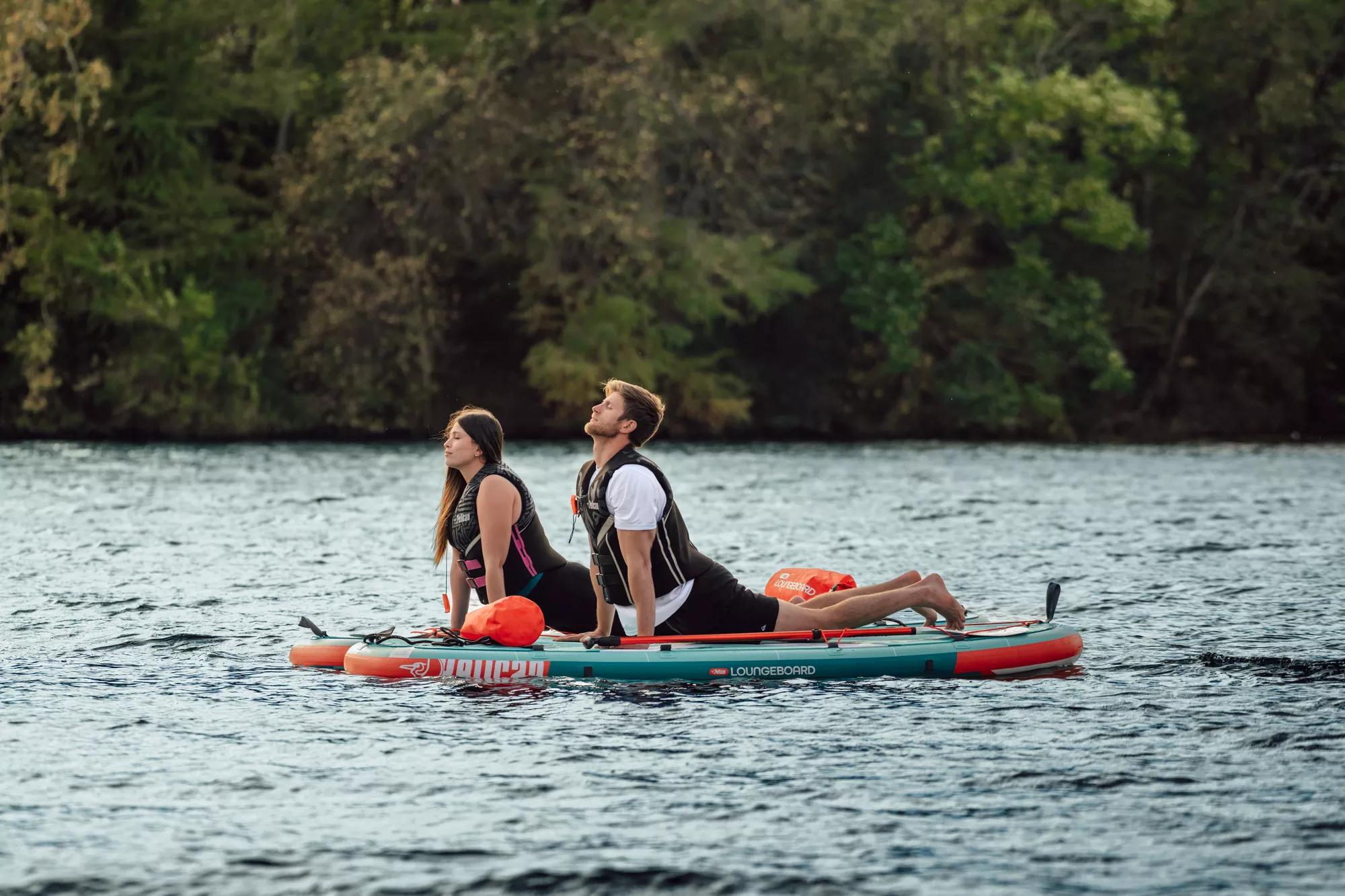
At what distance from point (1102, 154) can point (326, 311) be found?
15.9m

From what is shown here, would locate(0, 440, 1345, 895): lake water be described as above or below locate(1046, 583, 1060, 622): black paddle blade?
below

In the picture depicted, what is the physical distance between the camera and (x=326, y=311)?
125 feet

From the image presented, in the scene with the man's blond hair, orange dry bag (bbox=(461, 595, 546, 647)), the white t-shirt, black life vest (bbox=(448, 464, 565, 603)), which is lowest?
orange dry bag (bbox=(461, 595, 546, 647))

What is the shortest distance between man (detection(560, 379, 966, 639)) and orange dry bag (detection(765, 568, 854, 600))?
20 cm

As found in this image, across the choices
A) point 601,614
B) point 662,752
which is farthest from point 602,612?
point 662,752

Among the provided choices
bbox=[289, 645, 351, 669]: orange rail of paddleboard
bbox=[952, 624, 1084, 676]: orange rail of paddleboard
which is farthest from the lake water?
bbox=[952, 624, 1084, 676]: orange rail of paddleboard

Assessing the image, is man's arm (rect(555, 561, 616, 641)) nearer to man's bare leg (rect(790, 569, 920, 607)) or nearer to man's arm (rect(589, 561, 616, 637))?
man's arm (rect(589, 561, 616, 637))

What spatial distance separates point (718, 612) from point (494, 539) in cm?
120

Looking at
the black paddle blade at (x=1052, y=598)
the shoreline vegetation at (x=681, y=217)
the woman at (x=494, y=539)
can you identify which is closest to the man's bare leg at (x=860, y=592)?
the black paddle blade at (x=1052, y=598)

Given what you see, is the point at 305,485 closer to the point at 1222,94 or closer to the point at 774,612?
the point at 774,612

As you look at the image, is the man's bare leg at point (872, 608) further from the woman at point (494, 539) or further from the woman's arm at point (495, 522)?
Answer: the woman's arm at point (495, 522)

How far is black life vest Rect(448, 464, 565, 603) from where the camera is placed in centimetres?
1046

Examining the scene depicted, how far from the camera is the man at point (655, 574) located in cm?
995

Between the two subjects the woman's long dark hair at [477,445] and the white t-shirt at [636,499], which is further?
the woman's long dark hair at [477,445]
